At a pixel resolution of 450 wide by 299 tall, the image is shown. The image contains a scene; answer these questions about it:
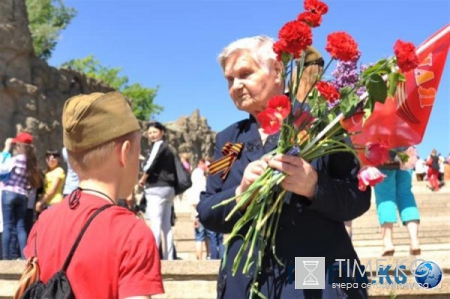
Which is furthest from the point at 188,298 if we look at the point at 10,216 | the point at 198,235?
the point at 198,235

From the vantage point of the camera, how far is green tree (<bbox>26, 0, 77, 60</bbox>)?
157ft

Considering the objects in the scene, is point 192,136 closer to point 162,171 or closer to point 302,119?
point 162,171

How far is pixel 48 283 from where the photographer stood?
1.78 metres

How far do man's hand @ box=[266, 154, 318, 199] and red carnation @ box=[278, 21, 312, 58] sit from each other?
35 cm

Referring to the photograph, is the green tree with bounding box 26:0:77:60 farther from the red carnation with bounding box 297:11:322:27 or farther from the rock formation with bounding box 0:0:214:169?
the red carnation with bounding box 297:11:322:27

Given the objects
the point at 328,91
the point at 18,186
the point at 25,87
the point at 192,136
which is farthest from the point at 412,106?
the point at 192,136

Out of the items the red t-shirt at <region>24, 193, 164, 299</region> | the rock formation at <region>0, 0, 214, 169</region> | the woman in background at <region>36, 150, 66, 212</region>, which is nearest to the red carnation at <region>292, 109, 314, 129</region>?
the red t-shirt at <region>24, 193, 164, 299</region>

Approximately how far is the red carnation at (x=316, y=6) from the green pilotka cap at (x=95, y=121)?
718 mm

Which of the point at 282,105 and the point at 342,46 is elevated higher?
the point at 342,46

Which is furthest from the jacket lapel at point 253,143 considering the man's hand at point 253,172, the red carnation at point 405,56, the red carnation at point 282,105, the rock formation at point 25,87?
the rock formation at point 25,87

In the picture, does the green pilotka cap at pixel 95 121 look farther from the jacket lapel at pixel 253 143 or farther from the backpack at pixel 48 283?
the jacket lapel at pixel 253 143

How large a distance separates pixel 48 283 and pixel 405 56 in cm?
125

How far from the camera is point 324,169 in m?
2.25

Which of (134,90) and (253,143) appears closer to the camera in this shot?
(253,143)
